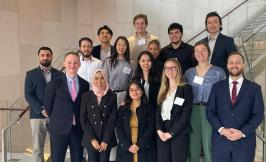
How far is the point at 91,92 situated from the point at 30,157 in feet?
9.53

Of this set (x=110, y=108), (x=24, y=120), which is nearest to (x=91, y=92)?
(x=110, y=108)

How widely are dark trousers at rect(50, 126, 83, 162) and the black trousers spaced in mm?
946

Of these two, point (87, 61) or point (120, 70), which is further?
point (87, 61)

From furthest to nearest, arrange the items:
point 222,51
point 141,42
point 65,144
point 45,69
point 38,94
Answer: point 141,42
point 45,69
point 38,94
point 222,51
point 65,144

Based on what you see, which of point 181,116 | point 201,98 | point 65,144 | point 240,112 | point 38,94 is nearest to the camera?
point 240,112

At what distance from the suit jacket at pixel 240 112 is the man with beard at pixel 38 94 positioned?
211cm

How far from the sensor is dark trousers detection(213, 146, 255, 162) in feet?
10.5

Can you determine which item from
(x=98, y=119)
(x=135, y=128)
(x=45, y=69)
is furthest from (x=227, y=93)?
(x=45, y=69)

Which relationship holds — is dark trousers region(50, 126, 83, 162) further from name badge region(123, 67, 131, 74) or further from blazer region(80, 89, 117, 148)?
name badge region(123, 67, 131, 74)

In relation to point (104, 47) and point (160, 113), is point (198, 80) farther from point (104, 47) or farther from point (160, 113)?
point (104, 47)

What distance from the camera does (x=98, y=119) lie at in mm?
3551

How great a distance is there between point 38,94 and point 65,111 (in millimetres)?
769

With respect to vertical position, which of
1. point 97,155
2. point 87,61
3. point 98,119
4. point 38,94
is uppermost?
point 87,61

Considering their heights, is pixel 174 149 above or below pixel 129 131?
below
